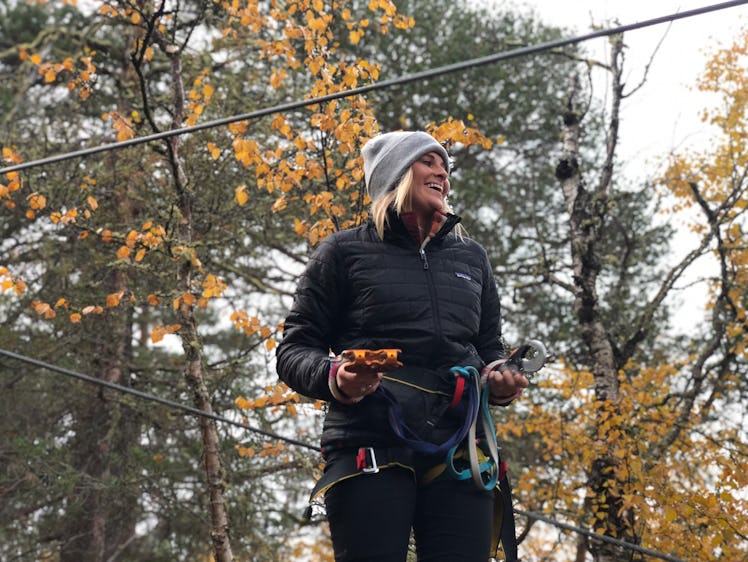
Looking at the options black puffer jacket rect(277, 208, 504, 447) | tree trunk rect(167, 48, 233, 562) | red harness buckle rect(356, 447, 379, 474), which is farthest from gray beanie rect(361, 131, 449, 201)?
tree trunk rect(167, 48, 233, 562)

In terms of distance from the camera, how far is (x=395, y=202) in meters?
2.21

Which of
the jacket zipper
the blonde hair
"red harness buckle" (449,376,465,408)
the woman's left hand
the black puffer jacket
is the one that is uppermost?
the blonde hair

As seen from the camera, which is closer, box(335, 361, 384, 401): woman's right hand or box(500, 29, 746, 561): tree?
box(335, 361, 384, 401): woman's right hand

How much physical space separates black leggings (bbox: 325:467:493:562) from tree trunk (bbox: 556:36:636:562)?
14.7 feet

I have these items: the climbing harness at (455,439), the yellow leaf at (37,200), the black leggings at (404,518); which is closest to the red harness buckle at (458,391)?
the climbing harness at (455,439)

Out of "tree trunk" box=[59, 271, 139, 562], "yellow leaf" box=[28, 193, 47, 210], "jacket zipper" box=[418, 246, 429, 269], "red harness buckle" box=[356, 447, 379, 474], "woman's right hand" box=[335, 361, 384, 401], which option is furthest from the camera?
"tree trunk" box=[59, 271, 139, 562]

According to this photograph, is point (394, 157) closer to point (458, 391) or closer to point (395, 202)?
point (395, 202)

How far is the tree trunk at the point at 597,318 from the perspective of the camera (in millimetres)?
6453

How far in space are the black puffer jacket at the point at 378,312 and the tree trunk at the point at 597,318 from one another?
14.6ft

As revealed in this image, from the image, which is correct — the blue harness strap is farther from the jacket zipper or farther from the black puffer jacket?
the jacket zipper

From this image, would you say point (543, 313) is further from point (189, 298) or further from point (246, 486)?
point (189, 298)

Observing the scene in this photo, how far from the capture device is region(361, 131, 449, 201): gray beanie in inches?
89.0

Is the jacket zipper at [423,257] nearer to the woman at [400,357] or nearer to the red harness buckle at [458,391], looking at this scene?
the woman at [400,357]

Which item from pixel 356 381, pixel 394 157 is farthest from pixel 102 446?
pixel 356 381
